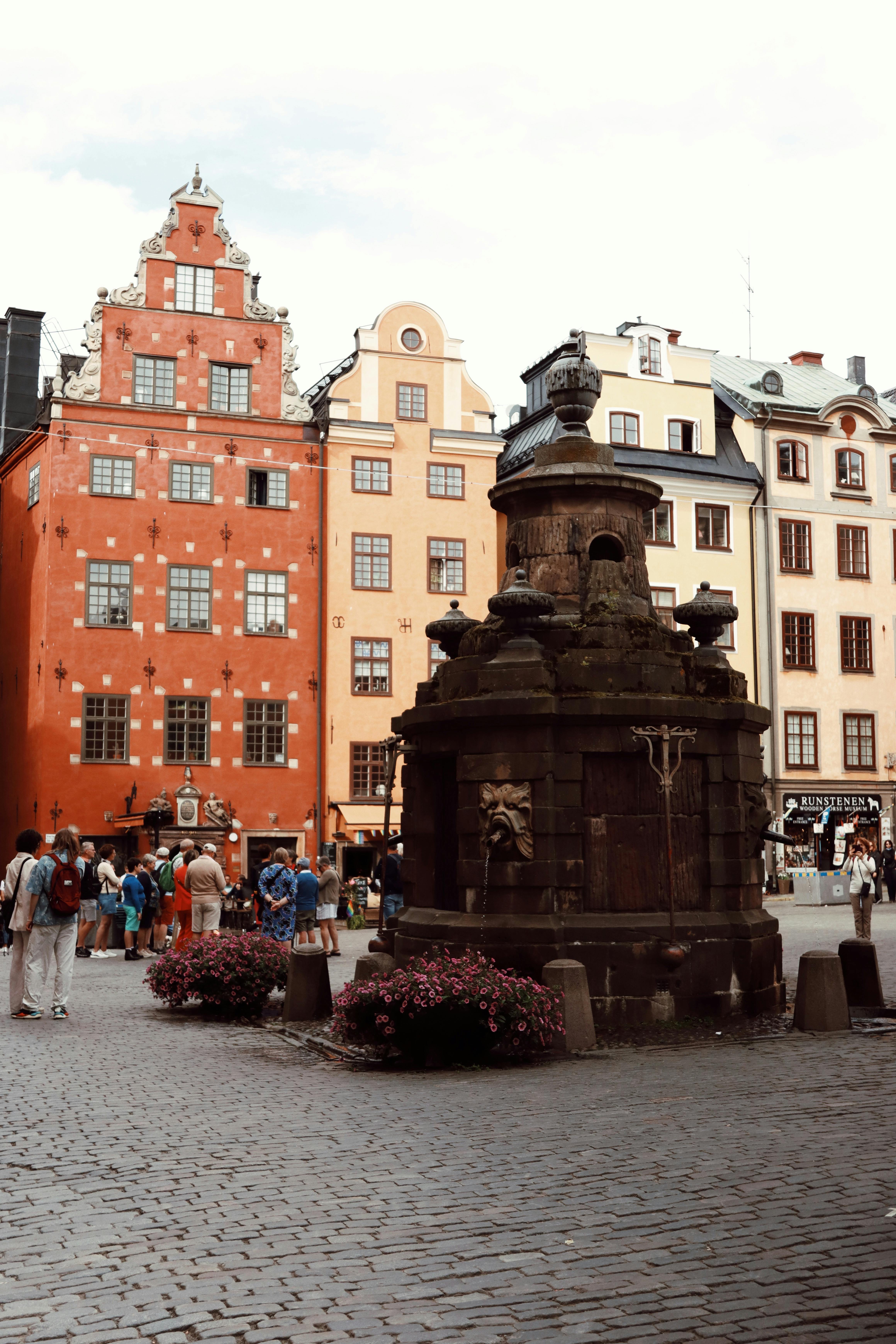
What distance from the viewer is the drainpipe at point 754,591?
4528cm

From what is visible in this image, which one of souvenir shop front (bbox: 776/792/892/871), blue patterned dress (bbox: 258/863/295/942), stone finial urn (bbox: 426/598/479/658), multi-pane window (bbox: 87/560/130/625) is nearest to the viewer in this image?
stone finial urn (bbox: 426/598/479/658)

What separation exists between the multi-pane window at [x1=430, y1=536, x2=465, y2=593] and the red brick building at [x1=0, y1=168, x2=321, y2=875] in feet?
11.3

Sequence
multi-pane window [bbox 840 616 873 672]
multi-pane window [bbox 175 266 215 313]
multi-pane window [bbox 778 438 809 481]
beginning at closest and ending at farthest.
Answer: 1. multi-pane window [bbox 175 266 215 313]
2. multi-pane window [bbox 778 438 809 481]
3. multi-pane window [bbox 840 616 873 672]

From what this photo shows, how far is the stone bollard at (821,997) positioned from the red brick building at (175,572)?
2630 centimetres

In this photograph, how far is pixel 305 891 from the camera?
20547 mm

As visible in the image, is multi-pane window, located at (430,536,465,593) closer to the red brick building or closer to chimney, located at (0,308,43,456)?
the red brick building

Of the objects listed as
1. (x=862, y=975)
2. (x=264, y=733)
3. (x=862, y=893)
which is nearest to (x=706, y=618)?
(x=862, y=975)

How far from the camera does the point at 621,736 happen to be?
44.0ft

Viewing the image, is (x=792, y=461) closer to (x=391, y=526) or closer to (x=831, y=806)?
(x=831, y=806)

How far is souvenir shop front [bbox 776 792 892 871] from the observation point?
44.0 meters

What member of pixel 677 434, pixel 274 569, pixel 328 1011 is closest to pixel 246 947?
pixel 328 1011

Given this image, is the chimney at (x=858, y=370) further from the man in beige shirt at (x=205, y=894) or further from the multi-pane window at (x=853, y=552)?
the man in beige shirt at (x=205, y=894)

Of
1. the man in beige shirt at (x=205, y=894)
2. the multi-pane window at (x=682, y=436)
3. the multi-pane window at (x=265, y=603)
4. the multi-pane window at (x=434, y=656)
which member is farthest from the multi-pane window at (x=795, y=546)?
the man in beige shirt at (x=205, y=894)

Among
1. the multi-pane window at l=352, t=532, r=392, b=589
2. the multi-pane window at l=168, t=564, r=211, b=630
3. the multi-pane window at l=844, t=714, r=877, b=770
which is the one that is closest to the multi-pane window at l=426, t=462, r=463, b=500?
the multi-pane window at l=352, t=532, r=392, b=589
